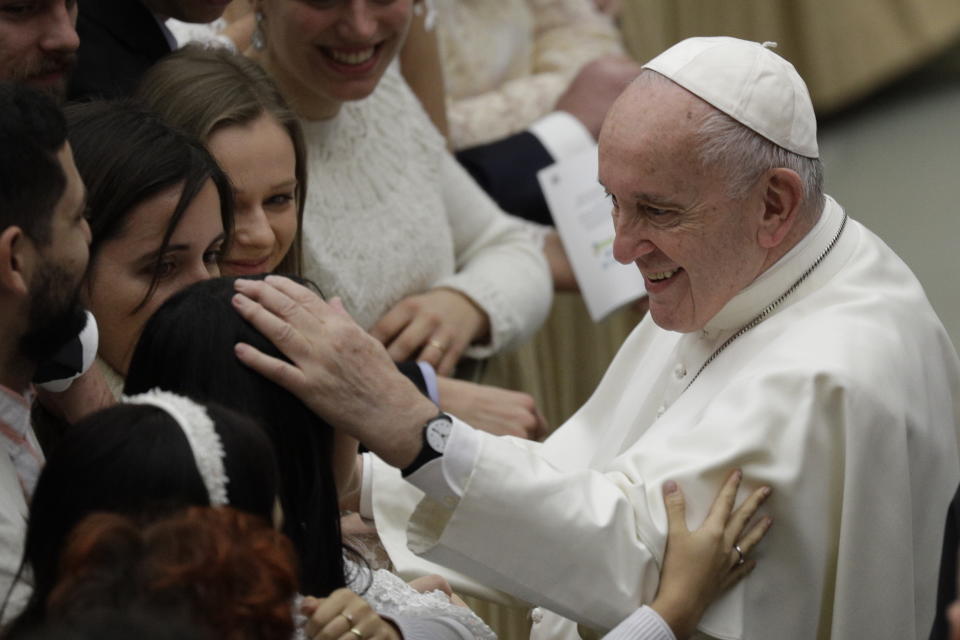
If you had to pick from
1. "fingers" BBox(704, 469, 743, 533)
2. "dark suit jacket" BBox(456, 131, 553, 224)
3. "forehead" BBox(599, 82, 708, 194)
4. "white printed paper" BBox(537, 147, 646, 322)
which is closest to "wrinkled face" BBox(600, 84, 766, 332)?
"forehead" BBox(599, 82, 708, 194)

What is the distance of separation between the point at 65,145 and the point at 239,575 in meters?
0.74

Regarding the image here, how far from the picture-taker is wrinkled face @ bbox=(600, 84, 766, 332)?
7.84 feet

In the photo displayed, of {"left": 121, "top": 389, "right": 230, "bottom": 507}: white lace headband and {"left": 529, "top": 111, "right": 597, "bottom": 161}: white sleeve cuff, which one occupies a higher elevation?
{"left": 121, "top": 389, "right": 230, "bottom": 507}: white lace headband

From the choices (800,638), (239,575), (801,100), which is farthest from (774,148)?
(239,575)

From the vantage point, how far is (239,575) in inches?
58.8

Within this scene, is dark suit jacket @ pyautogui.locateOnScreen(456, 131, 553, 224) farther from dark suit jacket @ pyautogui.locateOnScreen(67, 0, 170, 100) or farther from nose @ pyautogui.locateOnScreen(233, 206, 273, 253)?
nose @ pyautogui.locateOnScreen(233, 206, 273, 253)

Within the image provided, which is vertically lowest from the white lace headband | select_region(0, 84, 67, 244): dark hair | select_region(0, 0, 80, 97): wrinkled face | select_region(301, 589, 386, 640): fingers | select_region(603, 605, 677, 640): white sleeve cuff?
select_region(603, 605, 677, 640): white sleeve cuff

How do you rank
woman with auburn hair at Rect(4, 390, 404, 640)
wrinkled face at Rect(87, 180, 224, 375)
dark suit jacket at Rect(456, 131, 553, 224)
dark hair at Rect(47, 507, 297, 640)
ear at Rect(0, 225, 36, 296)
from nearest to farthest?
dark hair at Rect(47, 507, 297, 640)
woman with auburn hair at Rect(4, 390, 404, 640)
ear at Rect(0, 225, 36, 296)
wrinkled face at Rect(87, 180, 224, 375)
dark suit jacket at Rect(456, 131, 553, 224)

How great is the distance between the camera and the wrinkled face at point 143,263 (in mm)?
2354

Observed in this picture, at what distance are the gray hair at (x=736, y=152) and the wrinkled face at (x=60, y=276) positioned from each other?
987mm

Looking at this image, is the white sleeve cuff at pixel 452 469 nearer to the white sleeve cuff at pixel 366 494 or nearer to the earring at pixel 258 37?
the white sleeve cuff at pixel 366 494

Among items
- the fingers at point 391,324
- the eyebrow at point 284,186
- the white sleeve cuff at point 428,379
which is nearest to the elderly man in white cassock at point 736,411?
the white sleeve cuff at point 428,379

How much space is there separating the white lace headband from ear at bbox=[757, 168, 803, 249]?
1.09 m

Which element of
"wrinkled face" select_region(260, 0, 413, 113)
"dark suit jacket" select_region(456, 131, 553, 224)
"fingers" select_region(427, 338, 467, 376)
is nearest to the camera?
"wrinkled face" select_region(260, 0, 413, 113)
